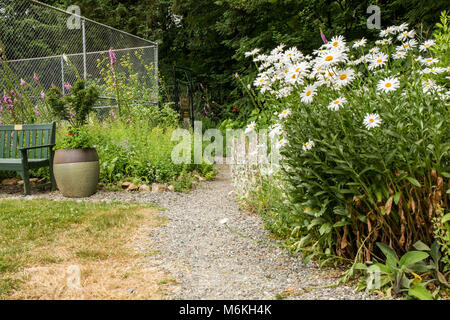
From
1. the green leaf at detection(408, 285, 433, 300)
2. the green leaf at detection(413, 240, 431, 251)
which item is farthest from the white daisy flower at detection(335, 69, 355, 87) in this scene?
the green leaf at detection(408, 285, 433, 300)

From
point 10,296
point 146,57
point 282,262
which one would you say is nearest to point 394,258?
point 282,262

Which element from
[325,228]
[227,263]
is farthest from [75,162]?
[325,228]

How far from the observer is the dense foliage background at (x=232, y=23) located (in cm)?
821

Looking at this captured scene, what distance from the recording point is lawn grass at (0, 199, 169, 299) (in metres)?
2.15

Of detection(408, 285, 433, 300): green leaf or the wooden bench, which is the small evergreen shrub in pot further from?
detection(408, 285, 433, 300): green leaf

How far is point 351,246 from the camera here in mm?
2414

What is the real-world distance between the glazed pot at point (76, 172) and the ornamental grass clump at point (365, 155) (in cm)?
338

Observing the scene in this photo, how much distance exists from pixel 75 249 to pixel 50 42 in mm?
6247

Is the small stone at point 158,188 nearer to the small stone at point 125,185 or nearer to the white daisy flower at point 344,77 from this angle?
the small stone at point 125,185

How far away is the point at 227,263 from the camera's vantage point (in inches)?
101

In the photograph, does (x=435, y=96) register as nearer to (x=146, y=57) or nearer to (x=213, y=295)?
(x=213, y=295)

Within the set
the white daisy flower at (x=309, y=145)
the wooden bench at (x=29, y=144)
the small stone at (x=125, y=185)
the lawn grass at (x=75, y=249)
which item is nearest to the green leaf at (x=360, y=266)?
the white daisy flower at (x=309, y=145)

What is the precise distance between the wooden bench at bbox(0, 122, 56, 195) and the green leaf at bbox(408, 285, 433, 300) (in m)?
4.89

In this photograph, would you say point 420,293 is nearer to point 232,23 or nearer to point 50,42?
point 50,42
